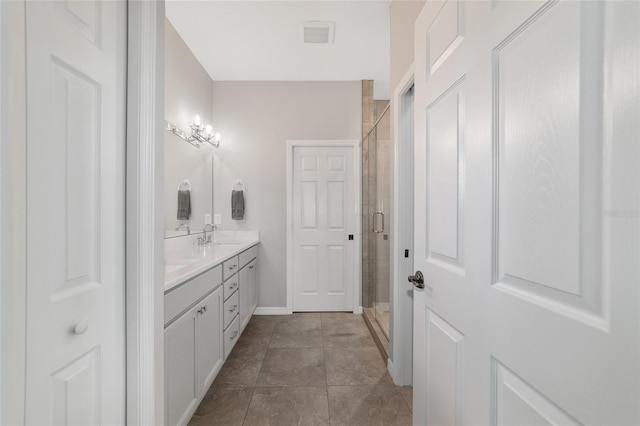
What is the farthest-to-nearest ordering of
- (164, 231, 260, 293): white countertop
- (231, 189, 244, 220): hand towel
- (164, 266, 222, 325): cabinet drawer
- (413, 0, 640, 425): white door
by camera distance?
(231, 189, 244, 220): hand towel < (164, 231, 260, 293): white countertop < (164, 266, 222, 325): cabinet drawer < (413, 0, 640, 425): white door

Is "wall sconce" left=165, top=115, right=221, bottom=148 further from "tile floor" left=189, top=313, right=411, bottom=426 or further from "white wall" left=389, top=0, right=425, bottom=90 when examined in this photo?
"tile floor" left=189, top=313, right=411, bottom=426

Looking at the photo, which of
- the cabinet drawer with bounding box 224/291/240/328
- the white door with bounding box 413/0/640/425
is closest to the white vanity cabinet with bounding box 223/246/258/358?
the cabinet drawer with bounding box 224/291/240/328

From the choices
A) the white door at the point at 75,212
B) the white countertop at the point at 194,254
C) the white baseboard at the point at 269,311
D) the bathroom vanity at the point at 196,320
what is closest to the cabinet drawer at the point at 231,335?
the bathroom vanity at the point at 196,320

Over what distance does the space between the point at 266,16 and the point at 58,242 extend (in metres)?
2.31

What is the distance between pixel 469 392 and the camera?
0.78 metres

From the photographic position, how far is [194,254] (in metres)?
2.34

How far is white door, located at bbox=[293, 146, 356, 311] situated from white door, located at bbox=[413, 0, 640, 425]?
2.32 metres

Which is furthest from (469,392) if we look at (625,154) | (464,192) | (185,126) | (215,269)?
(185,126)

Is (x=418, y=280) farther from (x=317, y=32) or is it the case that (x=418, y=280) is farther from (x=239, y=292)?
(x=317, y=32)

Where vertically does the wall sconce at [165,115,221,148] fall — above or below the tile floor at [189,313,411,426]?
above

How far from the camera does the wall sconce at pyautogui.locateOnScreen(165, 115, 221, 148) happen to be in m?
2.38

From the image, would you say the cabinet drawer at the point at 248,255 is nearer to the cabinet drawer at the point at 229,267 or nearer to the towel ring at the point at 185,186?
the cabinet drawer at the point at 229,267

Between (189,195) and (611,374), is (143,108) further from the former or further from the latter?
(189,195)

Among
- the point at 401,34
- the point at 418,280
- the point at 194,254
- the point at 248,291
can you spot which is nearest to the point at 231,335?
the point at 248,291
